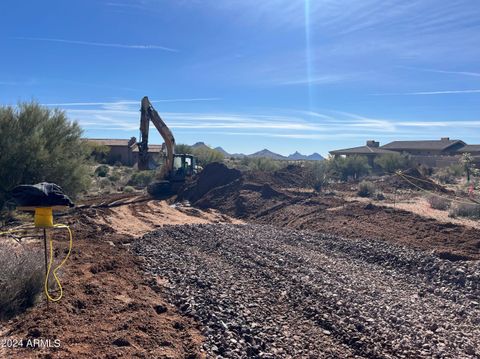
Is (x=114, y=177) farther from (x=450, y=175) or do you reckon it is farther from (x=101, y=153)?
(x=450, y=175)

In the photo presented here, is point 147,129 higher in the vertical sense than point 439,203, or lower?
higher

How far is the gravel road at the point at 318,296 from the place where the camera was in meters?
8.01

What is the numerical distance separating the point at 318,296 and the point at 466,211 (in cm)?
1464

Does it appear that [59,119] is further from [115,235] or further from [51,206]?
[51,206]

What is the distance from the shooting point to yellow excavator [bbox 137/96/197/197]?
2966 centimetres

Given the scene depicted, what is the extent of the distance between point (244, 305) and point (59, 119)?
16335 mm

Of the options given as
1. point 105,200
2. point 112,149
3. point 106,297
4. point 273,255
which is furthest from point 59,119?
point 112,149

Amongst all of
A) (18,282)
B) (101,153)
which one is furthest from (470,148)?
(18,282)

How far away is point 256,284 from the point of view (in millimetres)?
11008

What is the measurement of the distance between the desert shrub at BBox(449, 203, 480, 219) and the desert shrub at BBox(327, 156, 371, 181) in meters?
21.0

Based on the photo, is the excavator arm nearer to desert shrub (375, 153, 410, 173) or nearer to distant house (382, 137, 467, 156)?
desert shrub (375, 153, 410, 173)

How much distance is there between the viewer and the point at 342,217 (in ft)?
70.6

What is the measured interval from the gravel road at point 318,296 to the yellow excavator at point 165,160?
45.4ft

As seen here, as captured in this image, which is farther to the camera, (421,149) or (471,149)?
(421,149)
